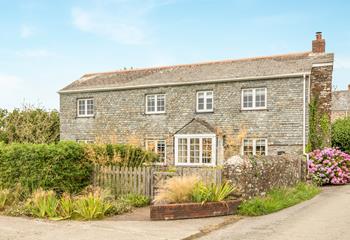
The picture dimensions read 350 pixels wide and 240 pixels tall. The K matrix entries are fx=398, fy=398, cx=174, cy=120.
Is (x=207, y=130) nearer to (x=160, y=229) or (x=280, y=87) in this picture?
(x=280, y=87)

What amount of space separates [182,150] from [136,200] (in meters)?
11.7

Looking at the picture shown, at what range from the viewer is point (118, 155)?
13977 millimetres

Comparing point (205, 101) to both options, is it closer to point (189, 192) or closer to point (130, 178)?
point (130, 178)

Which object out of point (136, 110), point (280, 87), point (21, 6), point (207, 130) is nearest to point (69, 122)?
point (136, 110)

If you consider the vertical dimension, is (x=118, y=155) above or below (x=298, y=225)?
above

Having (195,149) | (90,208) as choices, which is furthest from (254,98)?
(90,208)

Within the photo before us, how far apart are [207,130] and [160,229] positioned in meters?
14.4

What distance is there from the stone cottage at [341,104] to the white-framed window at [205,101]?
3106cm

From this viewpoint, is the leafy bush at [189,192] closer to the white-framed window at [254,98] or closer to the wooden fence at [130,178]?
the wooden fence at [130,178]

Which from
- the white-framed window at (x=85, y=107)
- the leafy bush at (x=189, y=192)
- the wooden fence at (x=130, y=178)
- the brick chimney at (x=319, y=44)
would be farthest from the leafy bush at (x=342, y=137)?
the leafy bush at (x=189, y=192)

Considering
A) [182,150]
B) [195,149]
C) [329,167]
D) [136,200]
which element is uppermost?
[195,149]

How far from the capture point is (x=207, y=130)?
23172mm

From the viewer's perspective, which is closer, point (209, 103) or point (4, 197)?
point (4, 197)

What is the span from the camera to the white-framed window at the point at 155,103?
25500 millimetres
